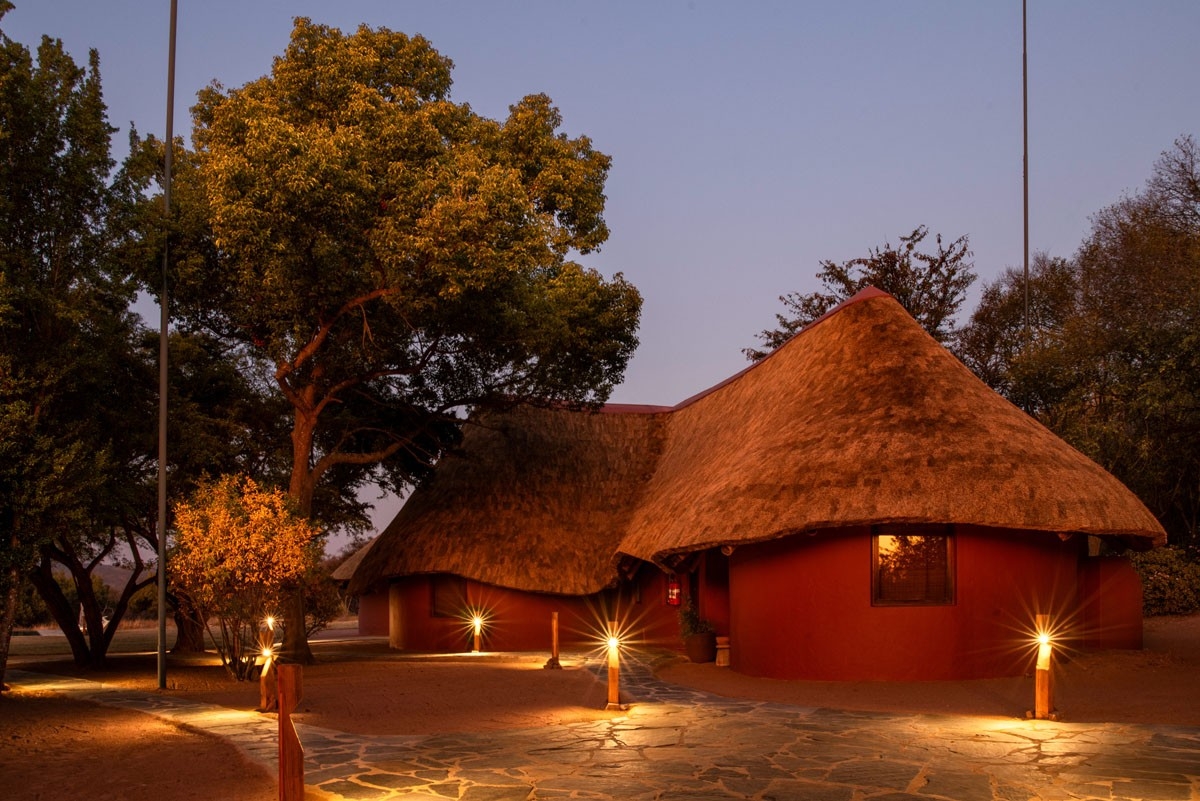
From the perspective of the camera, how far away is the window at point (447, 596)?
2444 cm

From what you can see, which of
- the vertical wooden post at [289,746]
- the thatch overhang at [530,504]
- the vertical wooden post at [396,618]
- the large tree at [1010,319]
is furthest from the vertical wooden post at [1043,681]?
the large tree at [1010,319]

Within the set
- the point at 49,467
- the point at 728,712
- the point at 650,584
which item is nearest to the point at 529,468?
the point at 650,584

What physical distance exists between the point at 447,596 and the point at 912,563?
519 inches

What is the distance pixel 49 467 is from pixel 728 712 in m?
10.5

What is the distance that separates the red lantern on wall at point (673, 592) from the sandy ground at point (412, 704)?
4.07 metres

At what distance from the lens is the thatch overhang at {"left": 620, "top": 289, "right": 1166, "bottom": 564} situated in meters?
14.1

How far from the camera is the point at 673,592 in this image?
77.5 feet

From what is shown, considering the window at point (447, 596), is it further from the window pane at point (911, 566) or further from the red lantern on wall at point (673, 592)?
the window pane at point (911, 566)

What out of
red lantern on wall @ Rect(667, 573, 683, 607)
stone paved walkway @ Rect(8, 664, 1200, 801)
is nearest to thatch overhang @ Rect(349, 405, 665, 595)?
red lantern on wall @ Rect(667, 573, 683, 607)

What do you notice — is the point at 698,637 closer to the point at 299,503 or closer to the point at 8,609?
the point at 299,503

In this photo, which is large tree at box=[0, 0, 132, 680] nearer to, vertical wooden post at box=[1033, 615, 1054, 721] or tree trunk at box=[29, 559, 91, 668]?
tree trunk at box=[29, 559, 91, 668]

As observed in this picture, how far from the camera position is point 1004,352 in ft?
127

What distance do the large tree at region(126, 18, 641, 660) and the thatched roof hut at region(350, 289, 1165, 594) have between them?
121 inches

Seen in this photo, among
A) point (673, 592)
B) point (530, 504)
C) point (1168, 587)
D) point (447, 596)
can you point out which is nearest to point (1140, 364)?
point (1168, 587)
